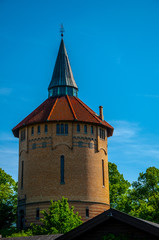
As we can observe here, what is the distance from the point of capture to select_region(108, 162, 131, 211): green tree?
198 ft

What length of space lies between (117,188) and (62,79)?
17125 millimetres

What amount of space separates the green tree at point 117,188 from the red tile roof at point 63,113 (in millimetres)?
8968

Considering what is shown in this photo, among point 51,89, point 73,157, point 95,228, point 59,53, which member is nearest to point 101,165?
point 73,157

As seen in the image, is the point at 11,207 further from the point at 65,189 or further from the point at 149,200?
the point at 149,200

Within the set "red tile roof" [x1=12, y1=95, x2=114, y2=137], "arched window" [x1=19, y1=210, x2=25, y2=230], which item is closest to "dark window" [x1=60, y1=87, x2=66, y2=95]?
"red tile roof" [x1=12, y1=95, x2=114, y2=137]

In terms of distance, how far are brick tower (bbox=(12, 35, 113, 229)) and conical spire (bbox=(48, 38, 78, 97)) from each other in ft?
9.31

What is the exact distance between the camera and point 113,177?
6400 cm

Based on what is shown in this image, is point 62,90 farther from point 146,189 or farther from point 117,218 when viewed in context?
point 117,218

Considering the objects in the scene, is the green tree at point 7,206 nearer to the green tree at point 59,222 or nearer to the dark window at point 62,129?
the dark window at point 62,129

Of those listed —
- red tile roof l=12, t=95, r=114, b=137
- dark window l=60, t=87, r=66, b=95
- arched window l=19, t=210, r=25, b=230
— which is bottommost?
arched window l=19, t=210, r=25, b=230

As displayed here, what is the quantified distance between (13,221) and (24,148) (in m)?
12.6

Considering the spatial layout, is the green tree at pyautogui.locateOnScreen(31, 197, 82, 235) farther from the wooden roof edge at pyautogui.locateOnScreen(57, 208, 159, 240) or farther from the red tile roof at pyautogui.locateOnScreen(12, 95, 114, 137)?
the wooden roof edge at pyautogui.locateOnScreen(57, 208, 159, 240)

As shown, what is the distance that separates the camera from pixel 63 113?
5294 cm

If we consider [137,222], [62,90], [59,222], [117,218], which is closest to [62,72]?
[62,90]
